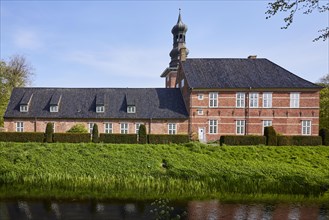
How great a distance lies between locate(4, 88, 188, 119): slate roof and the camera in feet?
100

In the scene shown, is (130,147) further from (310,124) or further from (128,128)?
(310,124)

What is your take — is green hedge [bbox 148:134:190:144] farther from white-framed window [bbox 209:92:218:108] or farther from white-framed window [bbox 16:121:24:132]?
white-framed window [bbox 16:121:24:132]

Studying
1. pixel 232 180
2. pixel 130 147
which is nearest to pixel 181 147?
pixel 130 147

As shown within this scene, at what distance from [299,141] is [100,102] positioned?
2069 centimetres

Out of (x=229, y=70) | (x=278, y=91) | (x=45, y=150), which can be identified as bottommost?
(x=45, y=150)

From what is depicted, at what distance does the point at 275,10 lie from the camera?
9953 millimetres

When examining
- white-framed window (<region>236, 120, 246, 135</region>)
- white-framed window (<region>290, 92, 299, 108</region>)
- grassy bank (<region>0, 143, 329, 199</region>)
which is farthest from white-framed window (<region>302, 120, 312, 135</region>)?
grassy bank (<region>0, 143, 329, 199</region>)

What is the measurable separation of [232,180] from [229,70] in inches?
791

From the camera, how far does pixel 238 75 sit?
3216 cm

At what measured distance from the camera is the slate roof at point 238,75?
3055 centimetres

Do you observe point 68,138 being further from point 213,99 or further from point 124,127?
point 213,99

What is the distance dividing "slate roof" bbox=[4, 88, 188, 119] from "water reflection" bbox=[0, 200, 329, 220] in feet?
61.9

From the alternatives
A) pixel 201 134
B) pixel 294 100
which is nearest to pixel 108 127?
pixel 201 134

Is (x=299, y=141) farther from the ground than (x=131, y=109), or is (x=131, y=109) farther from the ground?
(x=131, y=109)
